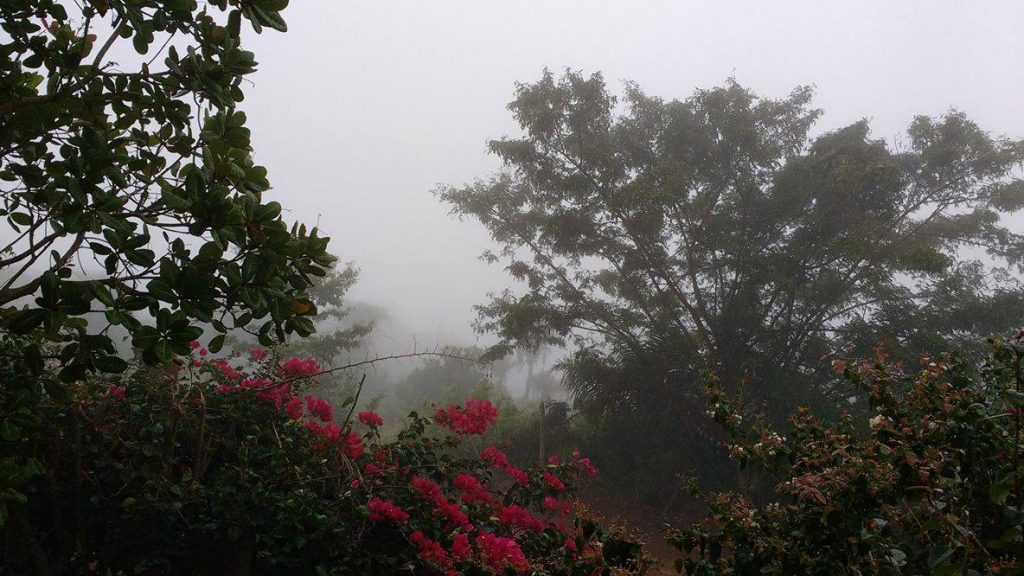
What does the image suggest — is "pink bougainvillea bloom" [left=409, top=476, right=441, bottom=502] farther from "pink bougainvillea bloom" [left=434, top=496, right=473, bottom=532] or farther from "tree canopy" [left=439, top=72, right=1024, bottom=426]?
"tree canopy" [left=439, top=72, right=1024, bottom=426]

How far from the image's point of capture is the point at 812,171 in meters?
8.29

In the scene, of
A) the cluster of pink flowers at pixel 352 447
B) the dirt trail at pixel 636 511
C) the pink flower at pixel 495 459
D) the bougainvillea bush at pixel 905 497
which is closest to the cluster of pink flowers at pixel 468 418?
the pink flower at pixel 495 459

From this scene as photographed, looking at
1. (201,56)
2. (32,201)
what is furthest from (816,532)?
(32,201)

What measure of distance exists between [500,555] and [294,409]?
1575mm

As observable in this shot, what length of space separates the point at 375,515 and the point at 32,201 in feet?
4.53

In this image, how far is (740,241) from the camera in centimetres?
837

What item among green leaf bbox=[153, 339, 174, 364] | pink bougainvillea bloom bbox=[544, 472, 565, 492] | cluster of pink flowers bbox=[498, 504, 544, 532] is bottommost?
cluster of pink flowers bbox=[498, 504, 544, 532]

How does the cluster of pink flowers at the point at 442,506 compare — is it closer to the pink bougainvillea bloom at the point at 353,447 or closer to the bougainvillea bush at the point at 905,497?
the pink bougainvillea bloom at the point at 353,447

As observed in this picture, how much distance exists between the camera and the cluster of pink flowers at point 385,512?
1938 millimetres

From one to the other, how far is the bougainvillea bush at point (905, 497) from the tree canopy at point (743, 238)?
5.90 meters

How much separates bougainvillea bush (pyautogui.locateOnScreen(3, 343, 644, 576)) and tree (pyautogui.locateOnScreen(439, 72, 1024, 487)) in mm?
5900

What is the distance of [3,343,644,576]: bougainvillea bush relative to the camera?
185cm

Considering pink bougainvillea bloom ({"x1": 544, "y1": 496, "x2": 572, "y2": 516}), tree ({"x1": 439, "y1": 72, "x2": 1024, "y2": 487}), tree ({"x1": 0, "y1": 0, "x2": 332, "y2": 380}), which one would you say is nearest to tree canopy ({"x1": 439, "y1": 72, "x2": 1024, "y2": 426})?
tree ({"x1": 439, "y1": 72, "x2": 1024, "y2": 487})

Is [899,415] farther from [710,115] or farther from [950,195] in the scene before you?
[950,195]
